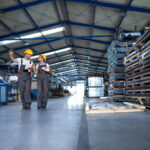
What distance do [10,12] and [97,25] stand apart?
6332 mm

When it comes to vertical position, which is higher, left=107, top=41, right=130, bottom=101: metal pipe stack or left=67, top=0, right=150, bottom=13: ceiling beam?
left=67, top=0, right=150, bottom=13: ceiling beam

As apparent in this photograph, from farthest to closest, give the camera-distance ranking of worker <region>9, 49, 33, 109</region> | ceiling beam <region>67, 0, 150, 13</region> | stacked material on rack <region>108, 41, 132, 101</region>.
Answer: ceiling beam <region>67, 0, 150, 13</region>, stacked material on rack <region>108, 41, 132, 101</region>, worker <region>9, 49, 33, 109</region>

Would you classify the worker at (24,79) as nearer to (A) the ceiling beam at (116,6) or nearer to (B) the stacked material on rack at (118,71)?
(B) the stacked material on rack at (118,71)

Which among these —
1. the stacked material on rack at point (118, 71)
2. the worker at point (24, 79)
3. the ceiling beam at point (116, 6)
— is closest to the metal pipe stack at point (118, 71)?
the stacked material on rack at point (118, 71)

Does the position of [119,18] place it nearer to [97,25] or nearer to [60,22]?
[97,25]

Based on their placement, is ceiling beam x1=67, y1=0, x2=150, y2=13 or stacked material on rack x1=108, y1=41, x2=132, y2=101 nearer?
stacked material on rack x1=108, y1=41, x2=132, y2=101

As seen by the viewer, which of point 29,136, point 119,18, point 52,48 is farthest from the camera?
point 52,48

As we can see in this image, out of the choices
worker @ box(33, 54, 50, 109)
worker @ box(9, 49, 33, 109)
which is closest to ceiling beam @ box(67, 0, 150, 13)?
worker @ box(33, 54, 50, 109)

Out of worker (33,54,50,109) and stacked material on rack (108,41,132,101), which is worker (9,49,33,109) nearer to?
worker (33,54,50,109)

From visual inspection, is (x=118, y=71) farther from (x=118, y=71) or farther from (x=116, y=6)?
(x=116, y=6)

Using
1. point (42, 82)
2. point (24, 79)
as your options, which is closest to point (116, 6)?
point (42, 82)

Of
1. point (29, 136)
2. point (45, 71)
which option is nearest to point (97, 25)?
point (45, 71)

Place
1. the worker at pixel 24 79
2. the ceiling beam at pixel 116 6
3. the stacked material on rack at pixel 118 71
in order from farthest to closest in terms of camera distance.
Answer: the ceiling beam at pixel 116 6 < the stacked material on rack at pixel 118 71 < the worker at pixel 24 79

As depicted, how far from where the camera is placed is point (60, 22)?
12.4m
